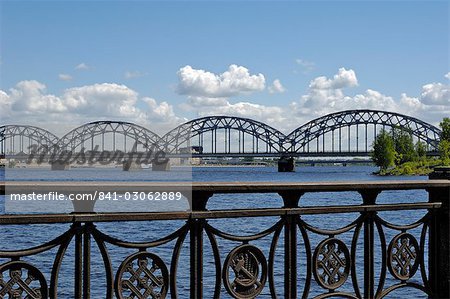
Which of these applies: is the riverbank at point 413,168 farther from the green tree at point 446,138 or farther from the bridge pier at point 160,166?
the bridge pier at point 160,166

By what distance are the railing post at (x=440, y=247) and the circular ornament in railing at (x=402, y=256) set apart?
16 centimetres

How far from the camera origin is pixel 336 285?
193 inches

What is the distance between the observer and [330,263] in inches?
195

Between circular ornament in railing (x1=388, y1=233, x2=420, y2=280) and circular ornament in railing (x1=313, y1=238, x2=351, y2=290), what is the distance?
45 centimetres

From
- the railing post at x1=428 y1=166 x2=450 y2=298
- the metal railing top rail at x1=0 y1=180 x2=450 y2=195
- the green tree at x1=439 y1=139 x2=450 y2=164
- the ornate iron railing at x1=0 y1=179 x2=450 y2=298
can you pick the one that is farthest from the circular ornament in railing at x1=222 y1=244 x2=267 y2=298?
the green tree at x1=439 y1=139 x2=450 y2=164

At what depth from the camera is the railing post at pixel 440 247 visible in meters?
5.43

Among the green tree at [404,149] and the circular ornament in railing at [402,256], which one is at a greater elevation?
the green tree at [404,149]

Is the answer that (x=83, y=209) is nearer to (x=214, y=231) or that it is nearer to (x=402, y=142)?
(x=214, y=231)

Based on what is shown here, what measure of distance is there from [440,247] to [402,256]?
0.38m

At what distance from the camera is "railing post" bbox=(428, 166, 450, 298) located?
5.43 metres

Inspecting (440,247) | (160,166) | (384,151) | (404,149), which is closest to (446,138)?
(384,151)

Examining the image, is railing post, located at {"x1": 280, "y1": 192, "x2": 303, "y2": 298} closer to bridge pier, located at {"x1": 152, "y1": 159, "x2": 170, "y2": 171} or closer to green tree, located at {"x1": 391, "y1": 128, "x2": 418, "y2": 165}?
bridge pier, located at {"x1": 152, "y1": 159, "x2": 170, "y2": 171}
